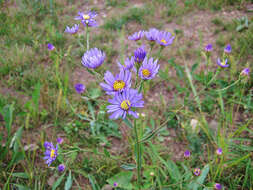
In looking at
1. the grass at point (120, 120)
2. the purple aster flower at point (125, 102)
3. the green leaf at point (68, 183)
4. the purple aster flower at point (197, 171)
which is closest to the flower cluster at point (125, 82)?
the purple aster flower at point (125, 102)

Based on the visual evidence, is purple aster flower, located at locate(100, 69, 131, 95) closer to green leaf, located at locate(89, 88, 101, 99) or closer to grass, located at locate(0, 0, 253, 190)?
grass, located at locate(0, 0, 253, 190)

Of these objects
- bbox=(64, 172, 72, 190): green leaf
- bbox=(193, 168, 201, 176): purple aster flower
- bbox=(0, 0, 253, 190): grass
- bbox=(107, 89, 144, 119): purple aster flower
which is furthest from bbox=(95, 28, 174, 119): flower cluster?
bbox=(64, 172, 72, 190): green leaf

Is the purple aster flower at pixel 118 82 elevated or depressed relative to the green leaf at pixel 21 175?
elevated

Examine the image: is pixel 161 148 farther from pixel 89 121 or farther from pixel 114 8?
pixel 114 8

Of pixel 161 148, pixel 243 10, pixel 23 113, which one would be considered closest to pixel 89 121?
pixel 23 113

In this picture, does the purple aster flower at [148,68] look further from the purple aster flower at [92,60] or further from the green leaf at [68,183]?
the green leaf at [68,183]

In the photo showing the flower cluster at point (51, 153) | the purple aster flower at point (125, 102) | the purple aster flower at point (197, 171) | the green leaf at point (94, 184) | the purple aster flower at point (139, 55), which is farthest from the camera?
the green leaf at point (94, 184)

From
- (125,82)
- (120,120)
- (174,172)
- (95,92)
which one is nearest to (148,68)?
(125,82)

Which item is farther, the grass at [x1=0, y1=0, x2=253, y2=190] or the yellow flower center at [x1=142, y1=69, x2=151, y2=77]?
the grass at [x1=0, y1=0, x2=253, y2=190]
